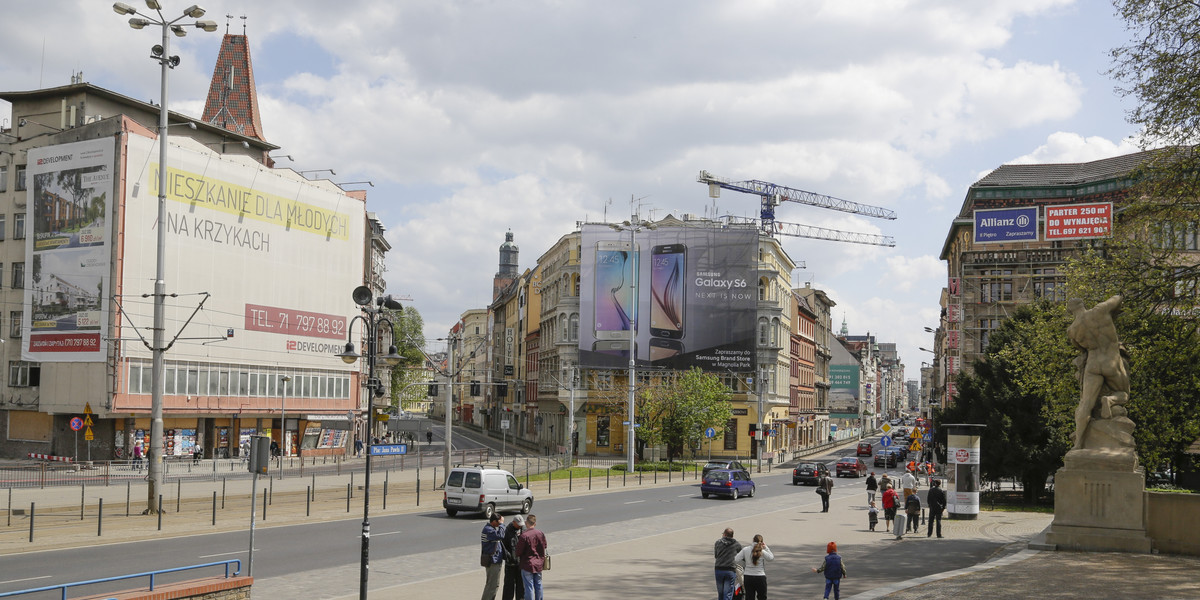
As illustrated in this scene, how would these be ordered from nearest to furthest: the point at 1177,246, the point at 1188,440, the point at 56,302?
1. the point at 1177,246
2. the point at 1188,440
3. the point at 56,302

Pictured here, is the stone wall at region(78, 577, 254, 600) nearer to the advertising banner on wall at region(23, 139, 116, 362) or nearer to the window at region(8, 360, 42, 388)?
the advertising banner on wall at region(23, 139, 116, 362)

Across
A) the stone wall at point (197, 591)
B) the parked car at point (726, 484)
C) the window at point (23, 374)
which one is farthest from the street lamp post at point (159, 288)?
the window at point (23, 374)

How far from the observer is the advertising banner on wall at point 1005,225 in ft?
223

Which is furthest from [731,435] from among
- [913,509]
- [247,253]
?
[913,509]

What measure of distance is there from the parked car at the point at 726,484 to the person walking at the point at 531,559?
27.0 meters

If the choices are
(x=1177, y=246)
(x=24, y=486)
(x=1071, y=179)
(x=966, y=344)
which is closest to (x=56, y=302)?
(x=24, y=486)

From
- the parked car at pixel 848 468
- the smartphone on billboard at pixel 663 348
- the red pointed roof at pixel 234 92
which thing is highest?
the red pointed roof at pixel 234 92

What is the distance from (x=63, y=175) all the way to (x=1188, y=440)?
5820 cm

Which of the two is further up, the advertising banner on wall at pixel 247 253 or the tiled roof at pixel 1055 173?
the tiled roof at pixel 1055 173

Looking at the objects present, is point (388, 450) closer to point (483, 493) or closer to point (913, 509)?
point (483, 493)

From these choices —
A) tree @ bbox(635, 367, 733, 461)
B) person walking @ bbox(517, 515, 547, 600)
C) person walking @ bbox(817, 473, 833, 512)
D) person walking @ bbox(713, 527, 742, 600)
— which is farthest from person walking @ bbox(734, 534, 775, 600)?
tree @ bbox(635, 367, 733, 461)

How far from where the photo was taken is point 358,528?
30.0m

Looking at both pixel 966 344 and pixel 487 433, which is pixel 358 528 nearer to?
pixel 966 344

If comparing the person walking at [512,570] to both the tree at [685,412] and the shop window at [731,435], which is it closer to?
the tree at [685,412]
